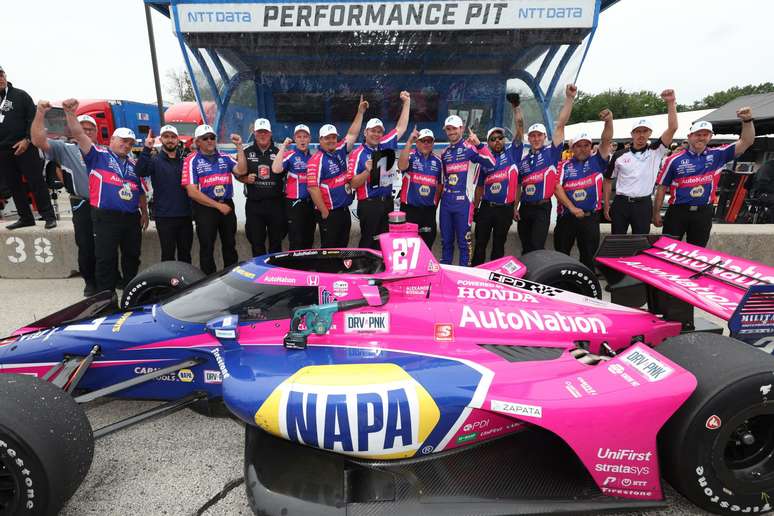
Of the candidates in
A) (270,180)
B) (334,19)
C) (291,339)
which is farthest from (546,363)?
(334,19)

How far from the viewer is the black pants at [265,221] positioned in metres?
5.13

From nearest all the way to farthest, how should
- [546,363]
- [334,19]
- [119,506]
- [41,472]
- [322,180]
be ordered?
[41,472] → [119,506] → [546,363] → [322,180] → [334,19]

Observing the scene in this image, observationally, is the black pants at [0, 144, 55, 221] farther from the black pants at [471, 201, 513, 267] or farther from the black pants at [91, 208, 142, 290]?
the black pants at [471, 201, 513, 267]

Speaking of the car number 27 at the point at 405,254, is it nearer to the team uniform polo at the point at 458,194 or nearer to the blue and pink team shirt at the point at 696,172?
the team uniform polo at the point at 458,194

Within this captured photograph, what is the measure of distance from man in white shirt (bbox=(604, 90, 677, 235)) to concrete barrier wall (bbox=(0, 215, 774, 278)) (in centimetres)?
103

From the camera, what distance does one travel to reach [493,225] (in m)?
5.34

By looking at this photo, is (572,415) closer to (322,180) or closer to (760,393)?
(760,393)

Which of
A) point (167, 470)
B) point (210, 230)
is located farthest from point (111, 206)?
point (167, 470)

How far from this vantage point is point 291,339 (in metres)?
2.72

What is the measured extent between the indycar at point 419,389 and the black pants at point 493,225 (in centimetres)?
217

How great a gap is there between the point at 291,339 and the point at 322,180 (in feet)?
8.45

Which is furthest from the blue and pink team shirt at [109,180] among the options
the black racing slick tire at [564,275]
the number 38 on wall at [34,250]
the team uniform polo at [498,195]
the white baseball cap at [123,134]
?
the black racing slick tire at [564,275]

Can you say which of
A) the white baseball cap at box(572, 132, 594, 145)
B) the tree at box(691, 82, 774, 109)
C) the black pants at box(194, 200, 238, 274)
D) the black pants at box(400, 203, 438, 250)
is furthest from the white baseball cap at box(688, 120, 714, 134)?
the tree at box(691, 82, 774, 109)

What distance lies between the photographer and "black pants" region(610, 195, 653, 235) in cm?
542
